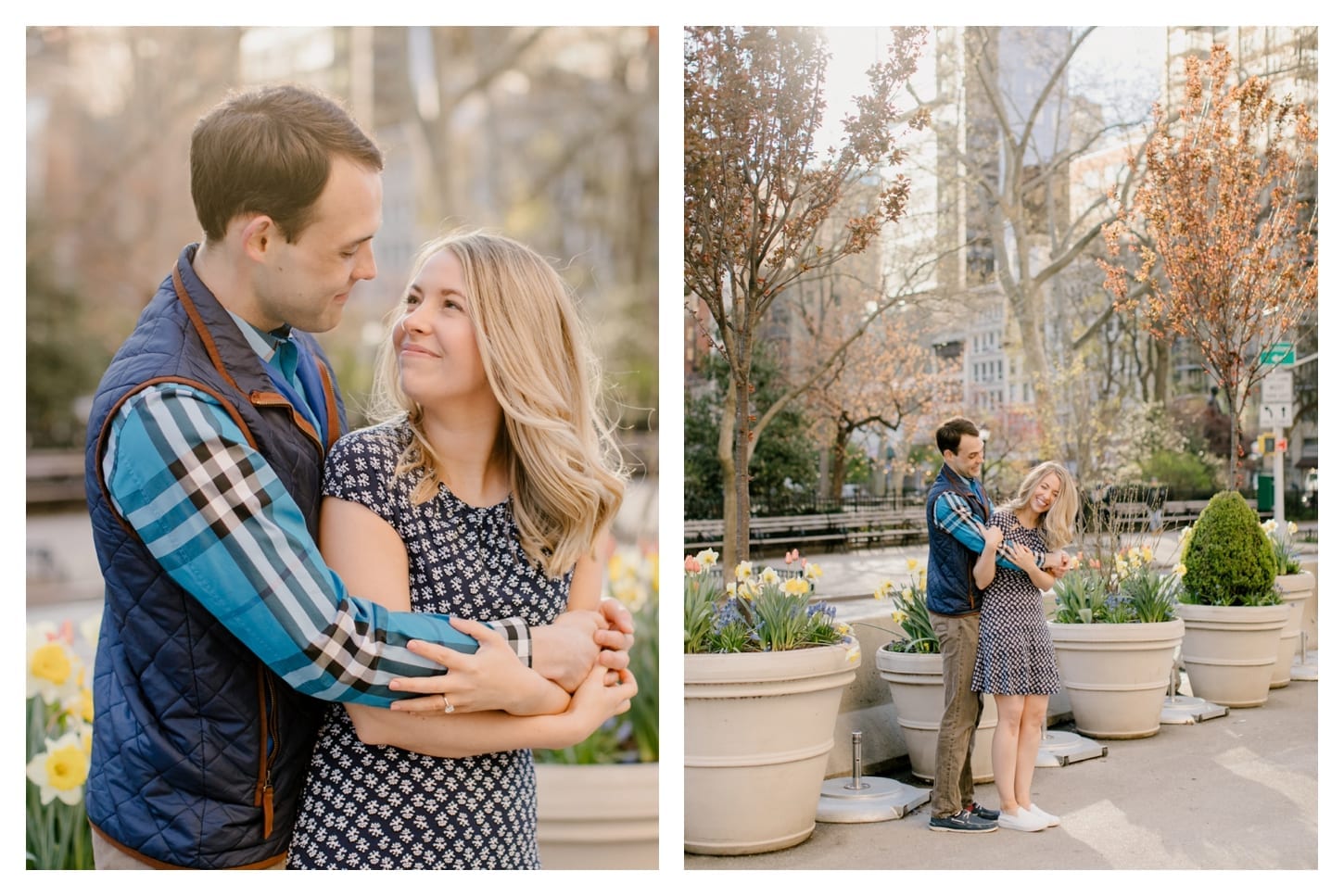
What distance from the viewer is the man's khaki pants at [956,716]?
3.24 meters

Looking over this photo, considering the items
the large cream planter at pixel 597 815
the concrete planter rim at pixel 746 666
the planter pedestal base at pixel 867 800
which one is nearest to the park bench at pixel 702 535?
the concrete planter rim at pixel 746 666

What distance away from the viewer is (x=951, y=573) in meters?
3.36

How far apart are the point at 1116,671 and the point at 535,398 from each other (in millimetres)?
2772

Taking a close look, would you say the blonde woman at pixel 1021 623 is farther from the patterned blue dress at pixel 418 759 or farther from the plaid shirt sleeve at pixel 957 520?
the patterned blue dress at pixel 418 759

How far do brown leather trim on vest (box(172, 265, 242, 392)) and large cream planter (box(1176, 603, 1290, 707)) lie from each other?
3.24 m

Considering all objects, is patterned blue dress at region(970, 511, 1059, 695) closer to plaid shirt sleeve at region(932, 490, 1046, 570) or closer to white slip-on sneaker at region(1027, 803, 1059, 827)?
plaid shirt sleeve at region(932, 490, 1046, 570)

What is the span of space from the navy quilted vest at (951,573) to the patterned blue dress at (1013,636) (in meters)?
0.05

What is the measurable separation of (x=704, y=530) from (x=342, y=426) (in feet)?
4.19

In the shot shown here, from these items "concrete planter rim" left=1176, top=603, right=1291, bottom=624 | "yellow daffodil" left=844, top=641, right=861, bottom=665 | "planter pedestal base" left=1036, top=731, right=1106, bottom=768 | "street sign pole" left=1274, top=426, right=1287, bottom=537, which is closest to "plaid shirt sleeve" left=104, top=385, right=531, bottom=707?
"yellow daffodil" left=844, top=641, right=861, bottom=665

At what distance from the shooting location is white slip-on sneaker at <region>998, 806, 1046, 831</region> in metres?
3.15

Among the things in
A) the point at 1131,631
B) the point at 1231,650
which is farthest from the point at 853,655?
the point at 1231,650

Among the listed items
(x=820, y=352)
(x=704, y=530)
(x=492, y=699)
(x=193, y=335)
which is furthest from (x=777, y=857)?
(x=193, y=335)

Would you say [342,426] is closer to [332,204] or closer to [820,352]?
[332,204]

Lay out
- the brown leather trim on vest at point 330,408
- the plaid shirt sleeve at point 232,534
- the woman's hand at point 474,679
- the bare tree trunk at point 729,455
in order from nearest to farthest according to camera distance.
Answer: the plaid shirt sleeve at point 232,534, the woman's hand at point 474,679, the brown leather trim on vest at point 330,408, the bare tree trunk at point 729,455
